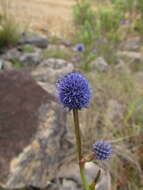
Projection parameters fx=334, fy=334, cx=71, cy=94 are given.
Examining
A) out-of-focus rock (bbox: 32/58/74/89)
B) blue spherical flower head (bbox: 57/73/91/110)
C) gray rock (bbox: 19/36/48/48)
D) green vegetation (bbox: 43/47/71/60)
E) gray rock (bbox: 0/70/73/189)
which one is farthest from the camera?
gray rock (bbox: 19/36/48/48)

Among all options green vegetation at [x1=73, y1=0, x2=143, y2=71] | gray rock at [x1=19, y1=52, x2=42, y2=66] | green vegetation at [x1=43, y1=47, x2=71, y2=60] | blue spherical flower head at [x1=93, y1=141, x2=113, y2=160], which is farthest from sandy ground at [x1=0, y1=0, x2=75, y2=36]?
blue spherical flower head at [x1=93, y1=141, x2=113, y2=160]

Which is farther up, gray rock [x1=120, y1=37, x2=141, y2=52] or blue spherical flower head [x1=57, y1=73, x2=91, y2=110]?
gray rock [x1=120, y1=37, x2=141, y2=52]

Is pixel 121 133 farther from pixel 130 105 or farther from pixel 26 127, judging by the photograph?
pixel 26 127

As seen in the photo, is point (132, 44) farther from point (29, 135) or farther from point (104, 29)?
point (29, 135)

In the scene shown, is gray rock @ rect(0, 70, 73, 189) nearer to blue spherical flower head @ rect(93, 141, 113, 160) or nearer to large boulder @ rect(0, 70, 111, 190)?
large boulder @ rect(0, 70, 111, 190)

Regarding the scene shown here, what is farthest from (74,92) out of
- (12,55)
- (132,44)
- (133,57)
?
(132,44)

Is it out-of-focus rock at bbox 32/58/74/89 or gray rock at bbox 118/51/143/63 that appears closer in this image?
out-of-focus rock at bbox 32/58/74/89

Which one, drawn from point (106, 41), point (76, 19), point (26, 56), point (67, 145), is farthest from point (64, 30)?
point (67, 145)
